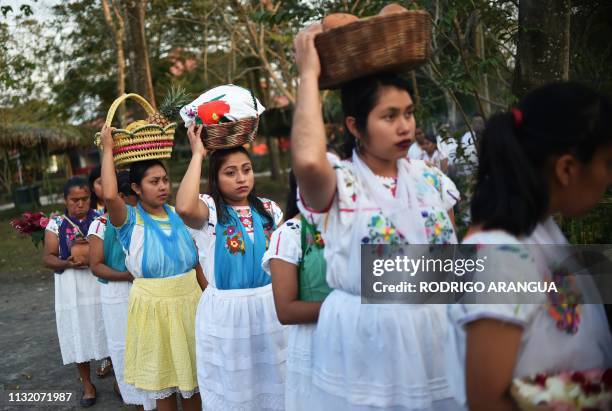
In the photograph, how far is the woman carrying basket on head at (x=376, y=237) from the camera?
203 centimetres

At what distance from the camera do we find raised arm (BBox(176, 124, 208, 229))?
10.3 feet

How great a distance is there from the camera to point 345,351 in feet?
7.03

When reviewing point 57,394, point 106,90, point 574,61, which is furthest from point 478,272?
point 106,90

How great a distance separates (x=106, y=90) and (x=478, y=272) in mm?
22906

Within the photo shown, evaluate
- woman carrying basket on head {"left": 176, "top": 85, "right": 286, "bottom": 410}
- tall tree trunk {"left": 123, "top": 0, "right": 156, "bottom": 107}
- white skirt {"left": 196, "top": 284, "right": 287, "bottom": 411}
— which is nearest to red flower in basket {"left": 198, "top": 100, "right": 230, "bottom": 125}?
woman carrying basket on head {"left": 176, "top": 85, "right": 286, "bottom": 410}

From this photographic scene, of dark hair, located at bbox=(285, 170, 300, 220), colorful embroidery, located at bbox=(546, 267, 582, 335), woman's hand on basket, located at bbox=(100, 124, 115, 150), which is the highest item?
woman's hand on basket, located at bbox=(100, 124, 115, 150)

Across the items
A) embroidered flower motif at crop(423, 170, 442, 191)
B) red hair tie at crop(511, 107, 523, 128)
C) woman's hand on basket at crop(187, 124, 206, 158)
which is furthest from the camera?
woman's hand on basket at crop(187, 124, 206, 158)

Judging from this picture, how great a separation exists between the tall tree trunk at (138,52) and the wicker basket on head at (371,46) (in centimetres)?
900

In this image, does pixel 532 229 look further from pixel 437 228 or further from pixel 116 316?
pixel 116 316

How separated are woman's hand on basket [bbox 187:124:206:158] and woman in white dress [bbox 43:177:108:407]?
2.16 meters

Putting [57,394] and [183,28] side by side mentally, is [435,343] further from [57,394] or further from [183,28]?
[183,28]

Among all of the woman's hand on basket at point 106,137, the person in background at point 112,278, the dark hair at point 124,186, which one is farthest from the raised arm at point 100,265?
the woman's hand on basket at point 106,137

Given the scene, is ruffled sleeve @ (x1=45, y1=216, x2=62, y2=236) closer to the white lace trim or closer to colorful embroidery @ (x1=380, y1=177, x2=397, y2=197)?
the white lace trim

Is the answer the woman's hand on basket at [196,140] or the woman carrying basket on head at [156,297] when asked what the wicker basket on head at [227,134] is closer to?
the woman's hand on basket at [196,140]
